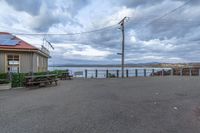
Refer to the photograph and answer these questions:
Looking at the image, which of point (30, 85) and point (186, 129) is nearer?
point (186, 129)

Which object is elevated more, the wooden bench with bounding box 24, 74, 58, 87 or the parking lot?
the wooden bench with bounding box 24, 74, 58, 87

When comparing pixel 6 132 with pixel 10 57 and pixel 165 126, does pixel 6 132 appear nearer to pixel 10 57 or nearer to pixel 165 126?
pixel 165 126

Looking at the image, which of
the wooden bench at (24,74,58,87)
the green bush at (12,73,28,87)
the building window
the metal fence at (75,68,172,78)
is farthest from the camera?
the metal fence at (75,68,172,78)

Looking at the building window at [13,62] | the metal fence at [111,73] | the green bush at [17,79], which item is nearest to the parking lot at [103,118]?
the green bush at [17,79]

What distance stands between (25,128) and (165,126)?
3.66 m

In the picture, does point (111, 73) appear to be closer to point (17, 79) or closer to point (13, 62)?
point (13, 62)

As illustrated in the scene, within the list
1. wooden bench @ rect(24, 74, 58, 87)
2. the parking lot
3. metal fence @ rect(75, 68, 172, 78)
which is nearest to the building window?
wooden bench @ rect(24, 74, 58, 87)

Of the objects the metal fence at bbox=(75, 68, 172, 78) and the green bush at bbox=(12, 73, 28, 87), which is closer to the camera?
the green bush at bbox=(12, 73, 28, 87)

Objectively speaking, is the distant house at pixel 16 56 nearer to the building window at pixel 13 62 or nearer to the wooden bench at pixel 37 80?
the building window at pixel 13 62

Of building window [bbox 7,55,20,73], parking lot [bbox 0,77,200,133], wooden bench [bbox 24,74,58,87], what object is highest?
building window [bbox 7,55,20,73]

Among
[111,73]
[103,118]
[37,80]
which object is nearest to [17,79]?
[37,80]

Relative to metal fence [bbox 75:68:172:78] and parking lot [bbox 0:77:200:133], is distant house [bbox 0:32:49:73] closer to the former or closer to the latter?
parking lot [bbox 0:77:200:133]

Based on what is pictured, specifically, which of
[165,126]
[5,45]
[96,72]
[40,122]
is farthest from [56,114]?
[96,72]

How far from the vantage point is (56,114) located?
21.7 feet
